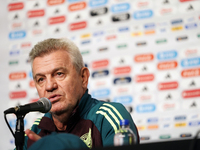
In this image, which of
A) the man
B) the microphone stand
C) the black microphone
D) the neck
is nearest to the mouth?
the man

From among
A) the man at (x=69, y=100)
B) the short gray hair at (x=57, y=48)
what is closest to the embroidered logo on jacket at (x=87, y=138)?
the man at (x=69, y=100)

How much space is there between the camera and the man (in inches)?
63.7

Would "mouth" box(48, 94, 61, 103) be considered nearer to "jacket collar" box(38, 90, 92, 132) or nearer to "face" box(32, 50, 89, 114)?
"face" box(32, 50, 89, 114)

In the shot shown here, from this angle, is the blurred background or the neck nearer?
the neck

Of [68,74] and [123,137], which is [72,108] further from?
[123,137]

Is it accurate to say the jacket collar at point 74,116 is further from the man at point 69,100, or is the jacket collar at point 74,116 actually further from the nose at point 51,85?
the nose at point 51,85

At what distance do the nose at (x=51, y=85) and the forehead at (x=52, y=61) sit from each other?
0.22 ft

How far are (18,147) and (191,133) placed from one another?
2551 millimetres

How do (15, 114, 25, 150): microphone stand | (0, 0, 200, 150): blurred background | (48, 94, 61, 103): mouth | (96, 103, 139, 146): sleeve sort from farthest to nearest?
(0, 0, 200, 150): blurred background
(48, 94, 61, 103): mouth
(96, 103, 139, 146): sleeve
(15, 114, 25, 150): microphone stand

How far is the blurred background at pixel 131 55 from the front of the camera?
3.34m

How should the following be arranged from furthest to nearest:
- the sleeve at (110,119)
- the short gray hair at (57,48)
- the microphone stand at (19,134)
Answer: the short gray hair at (57,48) → the sleeve at (110,119) → the microphone stand at (19,134)

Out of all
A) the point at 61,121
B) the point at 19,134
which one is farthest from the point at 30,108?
the point at 61,121

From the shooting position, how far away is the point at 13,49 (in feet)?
13.7

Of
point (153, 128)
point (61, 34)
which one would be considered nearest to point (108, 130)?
point (153, 128)
